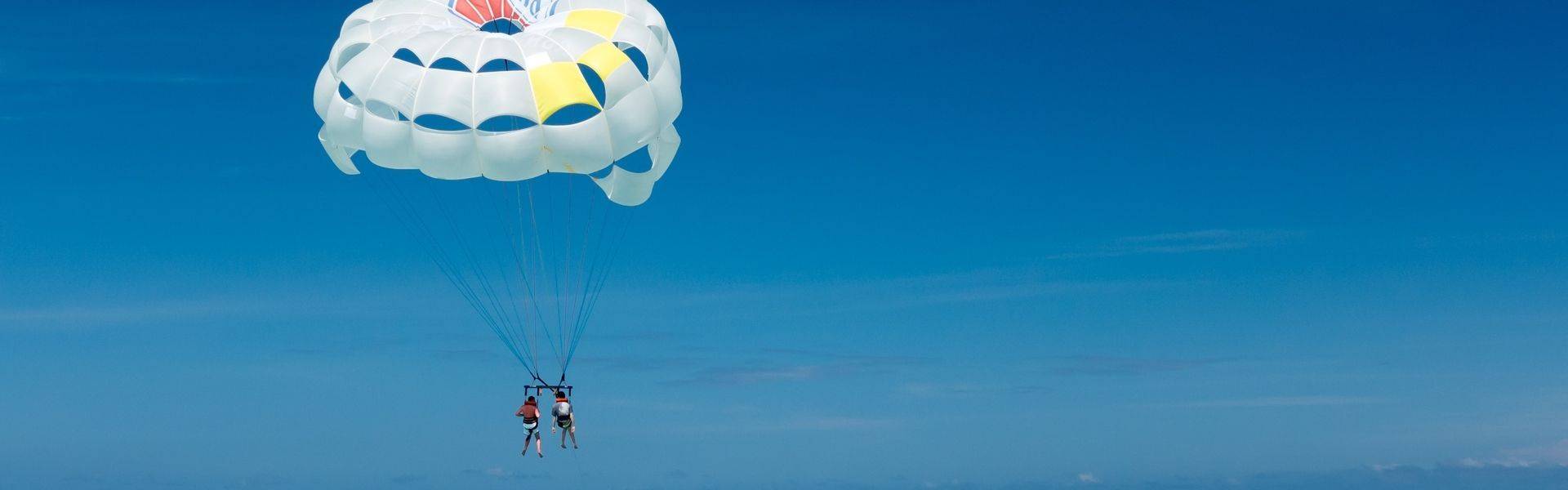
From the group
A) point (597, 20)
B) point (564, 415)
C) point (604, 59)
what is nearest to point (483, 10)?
point (597, 20)

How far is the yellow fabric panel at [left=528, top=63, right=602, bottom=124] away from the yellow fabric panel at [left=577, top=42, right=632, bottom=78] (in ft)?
1.04

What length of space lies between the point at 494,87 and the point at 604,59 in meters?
1.94

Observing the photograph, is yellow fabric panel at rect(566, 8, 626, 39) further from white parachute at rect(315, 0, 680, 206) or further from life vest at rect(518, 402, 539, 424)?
life vest at rect(518, 402, 539, 424)

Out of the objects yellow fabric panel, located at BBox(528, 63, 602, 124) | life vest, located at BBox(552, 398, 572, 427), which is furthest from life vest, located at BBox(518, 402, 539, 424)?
Answer: yellow fabric panel, located at BBox(528, 63, 602, 124)

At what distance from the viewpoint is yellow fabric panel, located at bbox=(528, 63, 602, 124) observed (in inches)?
1130

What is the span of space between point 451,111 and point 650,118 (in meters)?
3.53

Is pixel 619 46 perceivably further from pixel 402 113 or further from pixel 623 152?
pixel 402 113

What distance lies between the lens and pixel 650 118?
30.0 m

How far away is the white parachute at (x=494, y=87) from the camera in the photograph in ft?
94.1

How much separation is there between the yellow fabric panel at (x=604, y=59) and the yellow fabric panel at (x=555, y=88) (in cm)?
32

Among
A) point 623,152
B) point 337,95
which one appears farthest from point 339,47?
point 623,152

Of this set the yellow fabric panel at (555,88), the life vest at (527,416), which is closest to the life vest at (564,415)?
the life vest at (527,416)

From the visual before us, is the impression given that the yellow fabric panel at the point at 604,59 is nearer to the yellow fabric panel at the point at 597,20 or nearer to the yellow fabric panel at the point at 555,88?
the yellow fabric panel at the point at 555,88

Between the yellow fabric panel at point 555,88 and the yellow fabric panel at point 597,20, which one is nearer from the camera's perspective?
the yellow fabric panel at point 555,88
